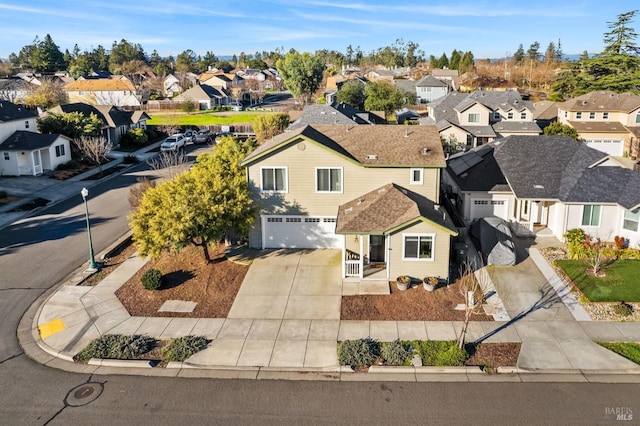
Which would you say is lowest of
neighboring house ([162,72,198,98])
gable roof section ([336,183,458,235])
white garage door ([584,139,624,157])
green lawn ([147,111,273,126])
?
gable roof section ([336,183,458,235])

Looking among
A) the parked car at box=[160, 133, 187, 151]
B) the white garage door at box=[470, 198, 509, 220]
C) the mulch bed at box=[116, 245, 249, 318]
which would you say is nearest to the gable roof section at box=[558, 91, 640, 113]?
the white garage door at box=[470, 198, 509, 220]

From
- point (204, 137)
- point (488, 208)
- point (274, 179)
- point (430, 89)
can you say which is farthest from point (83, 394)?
point (430, 89)

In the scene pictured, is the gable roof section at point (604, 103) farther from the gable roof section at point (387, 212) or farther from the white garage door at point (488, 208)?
the gable roof section at point (387, 212)

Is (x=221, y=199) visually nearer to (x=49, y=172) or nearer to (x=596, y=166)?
(x=596, y=166)

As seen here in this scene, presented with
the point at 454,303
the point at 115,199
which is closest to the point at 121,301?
the point at 454,303

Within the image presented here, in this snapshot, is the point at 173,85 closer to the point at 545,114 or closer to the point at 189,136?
the point at 189,136

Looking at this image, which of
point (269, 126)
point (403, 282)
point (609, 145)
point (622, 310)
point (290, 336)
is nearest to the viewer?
point (290, 336)

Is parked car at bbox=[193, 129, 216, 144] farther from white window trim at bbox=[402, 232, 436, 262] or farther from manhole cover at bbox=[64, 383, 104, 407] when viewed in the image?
manhole cover at bbox=[64, 383, 104, 407]
